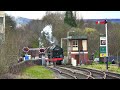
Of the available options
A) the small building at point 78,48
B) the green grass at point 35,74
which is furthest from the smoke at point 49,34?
the green grass at point 35,74

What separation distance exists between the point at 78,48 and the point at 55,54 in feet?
14.7

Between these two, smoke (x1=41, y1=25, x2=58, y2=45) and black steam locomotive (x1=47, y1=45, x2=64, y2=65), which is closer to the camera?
smoke (x1=41, y1=25, x2=58, y2=45)

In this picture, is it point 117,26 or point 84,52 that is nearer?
point 117,26

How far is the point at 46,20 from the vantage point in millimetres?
16438

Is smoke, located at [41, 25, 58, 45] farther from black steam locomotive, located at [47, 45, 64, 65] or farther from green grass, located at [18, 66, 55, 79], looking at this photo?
black steam locomotive, located at [47, 45, 64, 65]

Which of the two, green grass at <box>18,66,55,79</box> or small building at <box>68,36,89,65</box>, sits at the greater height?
small building at <box>68,36,89,65</box>

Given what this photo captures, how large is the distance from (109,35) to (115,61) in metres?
2.20

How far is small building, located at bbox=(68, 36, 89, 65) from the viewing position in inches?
749

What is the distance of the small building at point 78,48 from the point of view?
19025 millimetres

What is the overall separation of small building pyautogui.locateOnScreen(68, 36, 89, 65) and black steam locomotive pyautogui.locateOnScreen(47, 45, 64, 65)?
1.87 metres

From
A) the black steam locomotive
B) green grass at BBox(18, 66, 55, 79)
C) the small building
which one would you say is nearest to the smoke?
the small building

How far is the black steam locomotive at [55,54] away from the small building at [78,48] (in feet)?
6.12
